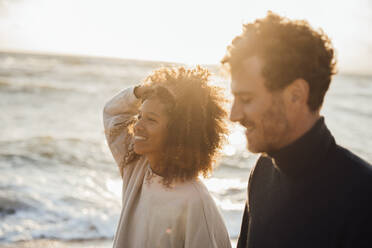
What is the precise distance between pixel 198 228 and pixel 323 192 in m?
0.96

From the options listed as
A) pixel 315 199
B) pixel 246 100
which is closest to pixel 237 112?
pixel 246 100

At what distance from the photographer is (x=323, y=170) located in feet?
5.87

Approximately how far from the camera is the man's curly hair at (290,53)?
70.8 inches

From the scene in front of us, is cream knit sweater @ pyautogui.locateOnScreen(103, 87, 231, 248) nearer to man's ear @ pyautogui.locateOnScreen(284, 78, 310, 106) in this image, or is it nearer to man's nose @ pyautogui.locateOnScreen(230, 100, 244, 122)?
man's nose @ pyautogui.locateOnScreen(230, 100, 244, 122)

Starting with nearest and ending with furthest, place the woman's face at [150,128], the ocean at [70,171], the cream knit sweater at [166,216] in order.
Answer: the cream knit sweater at [166,216]
the woman's face at [150,128]
the ocean at [70,171]

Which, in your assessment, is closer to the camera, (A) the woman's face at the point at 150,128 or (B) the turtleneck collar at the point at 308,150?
(B) the turtleneck collar at the point at 308,150

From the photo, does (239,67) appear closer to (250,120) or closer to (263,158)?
(250,120)

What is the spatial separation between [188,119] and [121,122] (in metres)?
0.62

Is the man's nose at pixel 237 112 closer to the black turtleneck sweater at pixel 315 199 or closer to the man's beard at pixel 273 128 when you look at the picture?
the man's beard at pixel 273 128

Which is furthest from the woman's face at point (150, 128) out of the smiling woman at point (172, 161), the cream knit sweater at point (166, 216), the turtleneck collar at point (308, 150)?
the turtleneck collar at point (308, 150)

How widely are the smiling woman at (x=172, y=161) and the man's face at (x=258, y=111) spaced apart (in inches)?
31.7

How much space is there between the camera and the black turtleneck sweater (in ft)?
5.39

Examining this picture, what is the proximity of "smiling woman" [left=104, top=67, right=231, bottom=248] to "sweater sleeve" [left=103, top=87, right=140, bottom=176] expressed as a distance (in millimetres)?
54

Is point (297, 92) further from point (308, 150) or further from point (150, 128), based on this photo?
point (150, 128)
